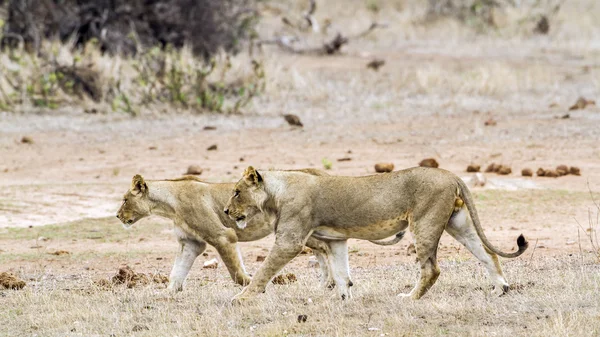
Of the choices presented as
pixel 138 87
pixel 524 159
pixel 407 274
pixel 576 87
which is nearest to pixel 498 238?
pixel 407 274

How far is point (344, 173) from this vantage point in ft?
44.8

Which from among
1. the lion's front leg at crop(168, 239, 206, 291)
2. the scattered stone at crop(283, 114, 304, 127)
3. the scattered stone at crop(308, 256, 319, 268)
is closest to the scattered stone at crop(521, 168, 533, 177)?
the scattered stone at crop(308, 256, 319, 268)

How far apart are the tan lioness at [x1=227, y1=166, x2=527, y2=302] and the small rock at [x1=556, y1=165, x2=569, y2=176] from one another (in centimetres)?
614

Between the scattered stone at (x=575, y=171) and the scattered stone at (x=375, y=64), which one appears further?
the scattered stone at (x=375, y=64)

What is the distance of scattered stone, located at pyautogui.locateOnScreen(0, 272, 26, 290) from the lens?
26.7ft

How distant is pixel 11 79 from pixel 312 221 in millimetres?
13504

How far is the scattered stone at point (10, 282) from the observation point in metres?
8.14

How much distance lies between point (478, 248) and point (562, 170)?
6.26 meters

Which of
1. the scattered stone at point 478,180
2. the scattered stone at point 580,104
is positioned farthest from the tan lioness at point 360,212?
the scattered stone at point 580,104

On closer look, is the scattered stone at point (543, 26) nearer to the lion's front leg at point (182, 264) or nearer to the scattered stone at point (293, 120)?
the scattered stone at point (293, 120)

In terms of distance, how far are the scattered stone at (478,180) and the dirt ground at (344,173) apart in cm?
11

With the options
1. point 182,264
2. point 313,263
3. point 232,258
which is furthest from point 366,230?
point 313,263

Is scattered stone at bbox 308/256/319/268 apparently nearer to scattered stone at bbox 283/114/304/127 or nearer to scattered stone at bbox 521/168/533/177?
scattered stone at bbox 521/168/533/177

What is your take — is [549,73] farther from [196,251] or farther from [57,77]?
[196,251]
